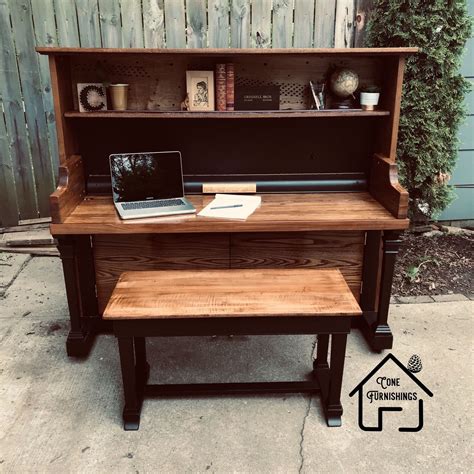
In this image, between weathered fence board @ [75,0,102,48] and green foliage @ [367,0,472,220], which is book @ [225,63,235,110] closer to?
green foliage @ [367,0,472,220]

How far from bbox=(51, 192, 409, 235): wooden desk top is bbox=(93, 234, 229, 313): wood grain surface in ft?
0.73

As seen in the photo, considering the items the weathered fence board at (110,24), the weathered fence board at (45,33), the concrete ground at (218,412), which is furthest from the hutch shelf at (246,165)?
the weathered fence board at (45,33)

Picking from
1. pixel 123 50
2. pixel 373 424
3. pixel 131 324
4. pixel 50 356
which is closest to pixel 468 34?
pixel 123 50

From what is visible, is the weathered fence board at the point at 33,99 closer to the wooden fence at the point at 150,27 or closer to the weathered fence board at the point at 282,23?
the wooden fence at the point at 150,27

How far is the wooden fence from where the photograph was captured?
4.05 meters

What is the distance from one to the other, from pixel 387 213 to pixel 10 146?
10.6ft

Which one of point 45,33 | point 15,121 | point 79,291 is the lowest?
point 79,291

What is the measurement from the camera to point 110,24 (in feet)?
13.4

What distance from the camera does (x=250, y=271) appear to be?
8.12 feet

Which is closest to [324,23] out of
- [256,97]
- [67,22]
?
[256,97]

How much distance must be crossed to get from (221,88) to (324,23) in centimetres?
181

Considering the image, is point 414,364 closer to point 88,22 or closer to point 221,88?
point 221,88

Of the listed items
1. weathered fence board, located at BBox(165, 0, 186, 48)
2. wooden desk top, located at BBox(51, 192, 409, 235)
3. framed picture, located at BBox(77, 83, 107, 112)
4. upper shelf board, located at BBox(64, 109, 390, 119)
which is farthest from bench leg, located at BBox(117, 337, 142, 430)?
weathered fence board, located at BBox(165, 0, 186, 48)

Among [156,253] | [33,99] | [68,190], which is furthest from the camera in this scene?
[33,99]
